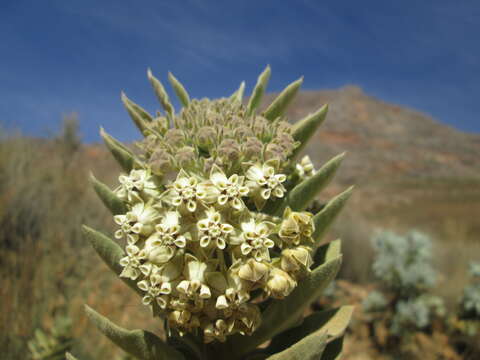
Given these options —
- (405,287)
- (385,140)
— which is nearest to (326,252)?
(405,287)

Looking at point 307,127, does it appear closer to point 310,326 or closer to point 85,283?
point 310,326

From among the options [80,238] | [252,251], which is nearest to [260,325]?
[252,251]

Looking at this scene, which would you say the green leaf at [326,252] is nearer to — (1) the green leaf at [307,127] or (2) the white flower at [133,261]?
(1) the green leaf at [307,127]

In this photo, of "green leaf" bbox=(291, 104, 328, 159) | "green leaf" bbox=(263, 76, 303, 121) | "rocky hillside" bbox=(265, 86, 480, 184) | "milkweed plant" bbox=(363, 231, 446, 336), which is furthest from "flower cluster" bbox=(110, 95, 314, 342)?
"rocky hillside" bbox=(265, 86, 480, 184)

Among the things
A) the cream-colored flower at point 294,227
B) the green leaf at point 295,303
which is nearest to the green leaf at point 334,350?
the green leaf at point 295,303

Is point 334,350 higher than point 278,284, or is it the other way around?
point 278,284

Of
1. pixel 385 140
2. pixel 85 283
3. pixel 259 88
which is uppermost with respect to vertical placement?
pixel 385 140

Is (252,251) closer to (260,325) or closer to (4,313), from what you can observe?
(260,325)
